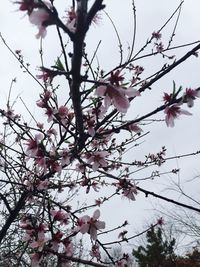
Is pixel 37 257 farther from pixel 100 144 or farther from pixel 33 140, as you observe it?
pixel 100 144

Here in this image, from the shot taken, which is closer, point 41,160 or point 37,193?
point 41,160

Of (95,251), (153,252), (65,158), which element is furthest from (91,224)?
(153,252)

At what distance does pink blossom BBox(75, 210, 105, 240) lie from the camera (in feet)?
9.61

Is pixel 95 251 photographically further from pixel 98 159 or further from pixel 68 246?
pixel 98 159

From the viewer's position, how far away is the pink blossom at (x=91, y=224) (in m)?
2.93

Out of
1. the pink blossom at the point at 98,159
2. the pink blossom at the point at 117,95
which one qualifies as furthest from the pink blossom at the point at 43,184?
the pink blossom at the point at 117,95

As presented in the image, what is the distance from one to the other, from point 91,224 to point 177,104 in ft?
4.34

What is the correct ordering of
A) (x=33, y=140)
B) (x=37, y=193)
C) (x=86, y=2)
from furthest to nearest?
(x=37, y=193)
(x=33, y=140)
(x=86, y=2)

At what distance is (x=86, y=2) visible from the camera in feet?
3.59

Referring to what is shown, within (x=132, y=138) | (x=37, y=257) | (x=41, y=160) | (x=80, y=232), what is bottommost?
(x=37, y=257)

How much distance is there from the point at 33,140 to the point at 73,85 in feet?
5.69

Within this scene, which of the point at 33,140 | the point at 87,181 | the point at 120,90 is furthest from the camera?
the point at 87,181

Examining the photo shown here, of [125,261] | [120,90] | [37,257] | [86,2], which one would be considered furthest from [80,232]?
[86,2]

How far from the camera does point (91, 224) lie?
2.95 m
